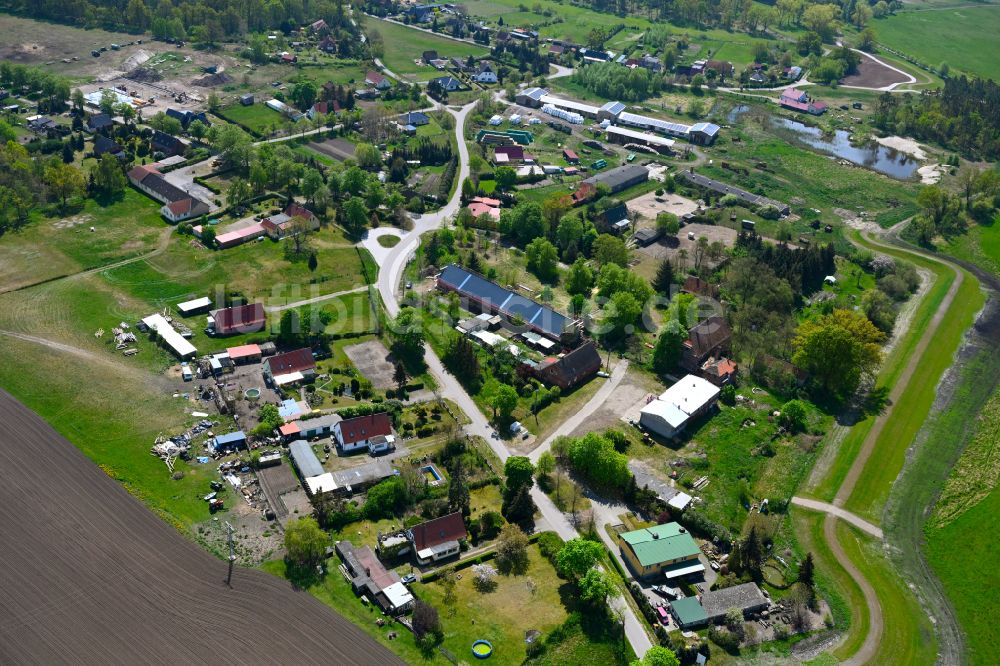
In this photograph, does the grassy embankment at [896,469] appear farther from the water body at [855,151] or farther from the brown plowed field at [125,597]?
the water body at [855,151]

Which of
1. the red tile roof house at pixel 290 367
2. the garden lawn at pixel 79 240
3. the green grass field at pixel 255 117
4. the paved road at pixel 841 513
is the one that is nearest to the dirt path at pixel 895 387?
the paved road at pixel 841 513

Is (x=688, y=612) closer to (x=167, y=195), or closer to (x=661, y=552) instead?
(x=661, y=552)

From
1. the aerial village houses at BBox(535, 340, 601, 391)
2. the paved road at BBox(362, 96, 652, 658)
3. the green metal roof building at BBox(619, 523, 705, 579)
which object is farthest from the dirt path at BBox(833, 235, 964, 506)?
the aerial village houses at BBox(535, 340, 601, 391)

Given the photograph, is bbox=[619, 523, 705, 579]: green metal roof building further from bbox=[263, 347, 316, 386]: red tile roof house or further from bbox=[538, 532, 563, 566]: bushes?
bbox=[263, 347, 316, 386]: red tile roof house

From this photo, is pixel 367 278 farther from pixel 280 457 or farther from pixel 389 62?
pixel 389 62

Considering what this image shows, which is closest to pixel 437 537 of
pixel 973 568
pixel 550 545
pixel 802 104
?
pixel 550 545

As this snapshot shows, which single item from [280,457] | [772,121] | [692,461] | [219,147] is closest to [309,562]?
[280,457]
